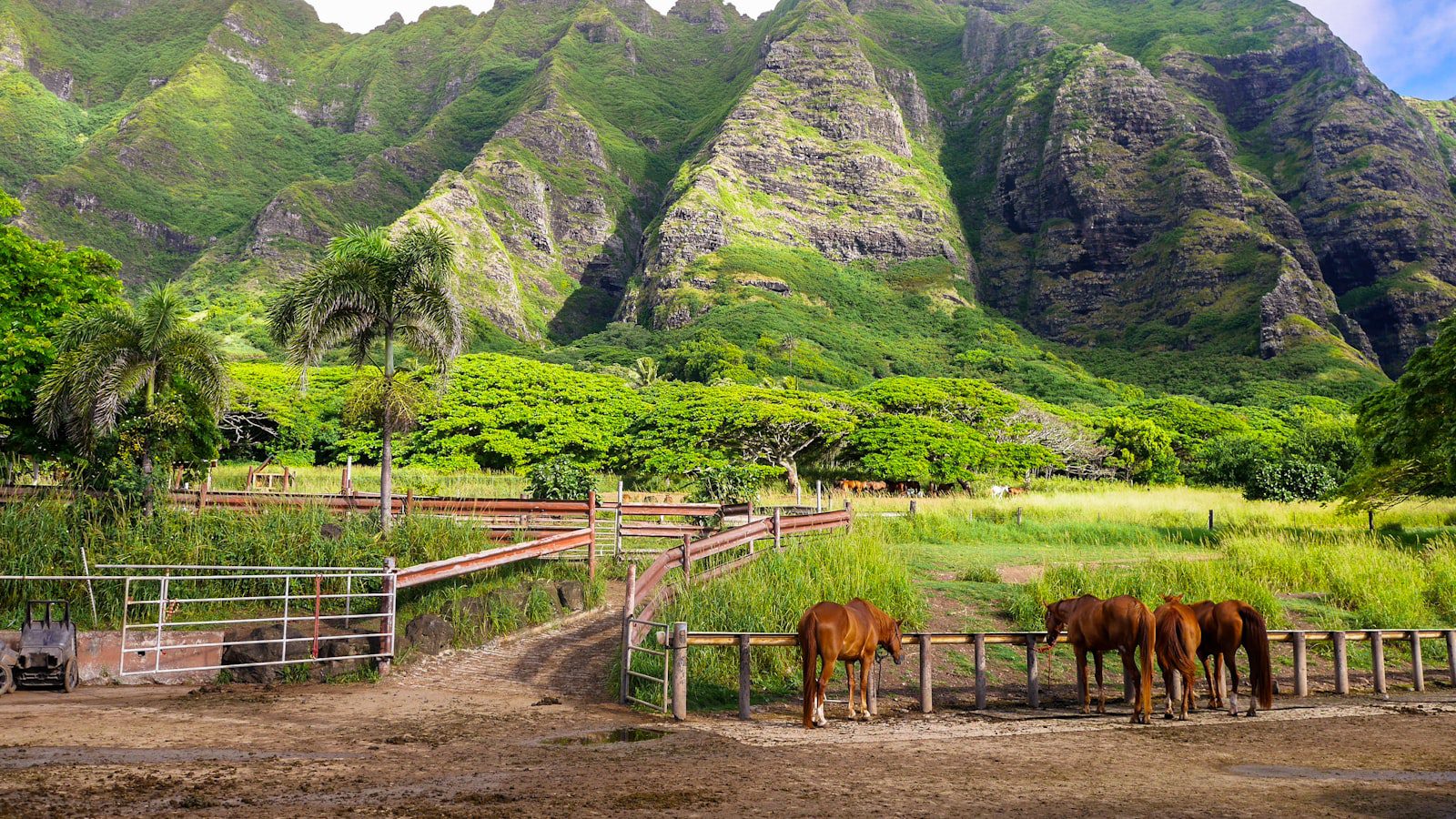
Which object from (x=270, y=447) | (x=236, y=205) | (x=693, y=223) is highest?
(x=236, y=205)

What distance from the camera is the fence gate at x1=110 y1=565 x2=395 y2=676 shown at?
1159cm

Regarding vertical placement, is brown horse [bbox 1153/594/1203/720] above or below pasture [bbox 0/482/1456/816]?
above

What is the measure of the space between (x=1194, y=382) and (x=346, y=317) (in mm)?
130552

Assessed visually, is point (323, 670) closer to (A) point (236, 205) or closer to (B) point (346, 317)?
(B) point (346, 317)

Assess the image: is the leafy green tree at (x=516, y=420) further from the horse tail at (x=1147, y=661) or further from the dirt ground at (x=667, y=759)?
the horse tail at (x=1147, y=661)

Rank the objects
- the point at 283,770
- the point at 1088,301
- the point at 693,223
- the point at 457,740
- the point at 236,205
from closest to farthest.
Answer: the point at 283,770, the point at 457,740, the point at 693,223, the point at 1088,301, the point at 236,205

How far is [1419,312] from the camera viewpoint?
476ft

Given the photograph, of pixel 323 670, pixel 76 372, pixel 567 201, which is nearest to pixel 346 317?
pixel 76 372

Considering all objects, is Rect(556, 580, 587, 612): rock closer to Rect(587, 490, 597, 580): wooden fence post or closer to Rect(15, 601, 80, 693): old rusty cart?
Rect(587, 490, 597, 580): wooden fence post

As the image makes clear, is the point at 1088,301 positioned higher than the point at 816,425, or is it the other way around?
the point at 1088,301

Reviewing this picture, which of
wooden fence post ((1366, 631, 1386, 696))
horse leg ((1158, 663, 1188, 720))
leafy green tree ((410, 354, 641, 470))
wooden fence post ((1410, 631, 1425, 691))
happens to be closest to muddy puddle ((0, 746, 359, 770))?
horse leg ((1158, 663, 1188, 720))

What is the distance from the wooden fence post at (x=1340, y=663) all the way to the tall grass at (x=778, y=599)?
581cm

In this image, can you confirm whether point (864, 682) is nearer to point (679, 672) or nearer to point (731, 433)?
point (679, 672)

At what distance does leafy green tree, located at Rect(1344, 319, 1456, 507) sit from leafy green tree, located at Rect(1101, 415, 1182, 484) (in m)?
44.0
